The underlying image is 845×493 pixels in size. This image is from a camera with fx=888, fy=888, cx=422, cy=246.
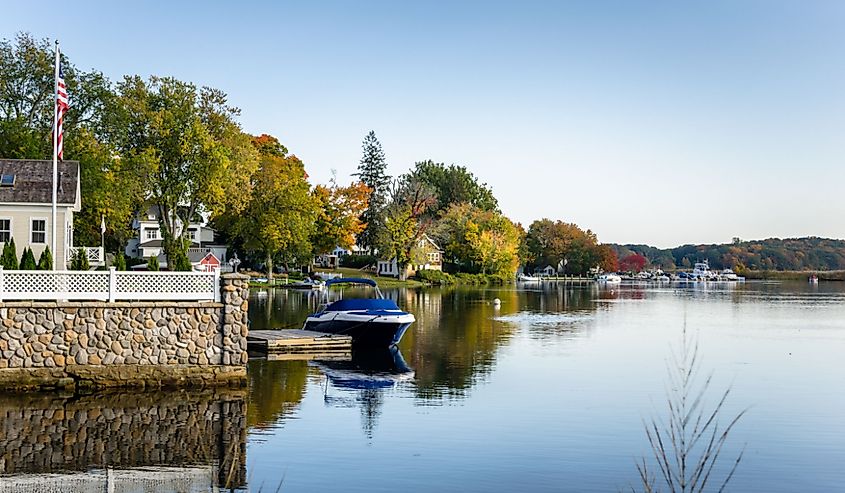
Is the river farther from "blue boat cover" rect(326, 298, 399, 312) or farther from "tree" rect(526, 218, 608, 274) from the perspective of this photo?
"tree" rect(526, 218, 608, 274)

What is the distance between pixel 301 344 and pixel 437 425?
10972mm

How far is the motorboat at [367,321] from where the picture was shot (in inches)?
1099

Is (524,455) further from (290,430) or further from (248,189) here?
(248,189)

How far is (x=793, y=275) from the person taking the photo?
152250 mm

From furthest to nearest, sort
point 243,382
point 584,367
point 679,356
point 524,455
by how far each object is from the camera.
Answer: point 679,356 → point 584,367 → point 243,382 → point 524,455

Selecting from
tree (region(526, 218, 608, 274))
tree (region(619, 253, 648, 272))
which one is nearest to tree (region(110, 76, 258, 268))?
tree (region(526, 218, 608, 274))

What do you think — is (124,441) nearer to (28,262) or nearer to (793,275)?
(28,262)

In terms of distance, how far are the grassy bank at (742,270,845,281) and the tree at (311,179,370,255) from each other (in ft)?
322

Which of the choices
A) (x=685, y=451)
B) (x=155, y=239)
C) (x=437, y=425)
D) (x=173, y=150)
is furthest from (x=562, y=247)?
(x=685, y=451)

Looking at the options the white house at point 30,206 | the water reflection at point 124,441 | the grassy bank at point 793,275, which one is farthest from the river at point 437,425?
the grassy bank at point 793,275

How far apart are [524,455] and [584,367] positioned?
36.7 feet

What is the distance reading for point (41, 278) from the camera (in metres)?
18.1

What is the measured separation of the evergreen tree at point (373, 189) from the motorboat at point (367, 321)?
63148 mm

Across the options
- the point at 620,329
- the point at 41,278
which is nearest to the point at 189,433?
the point at 41,278
